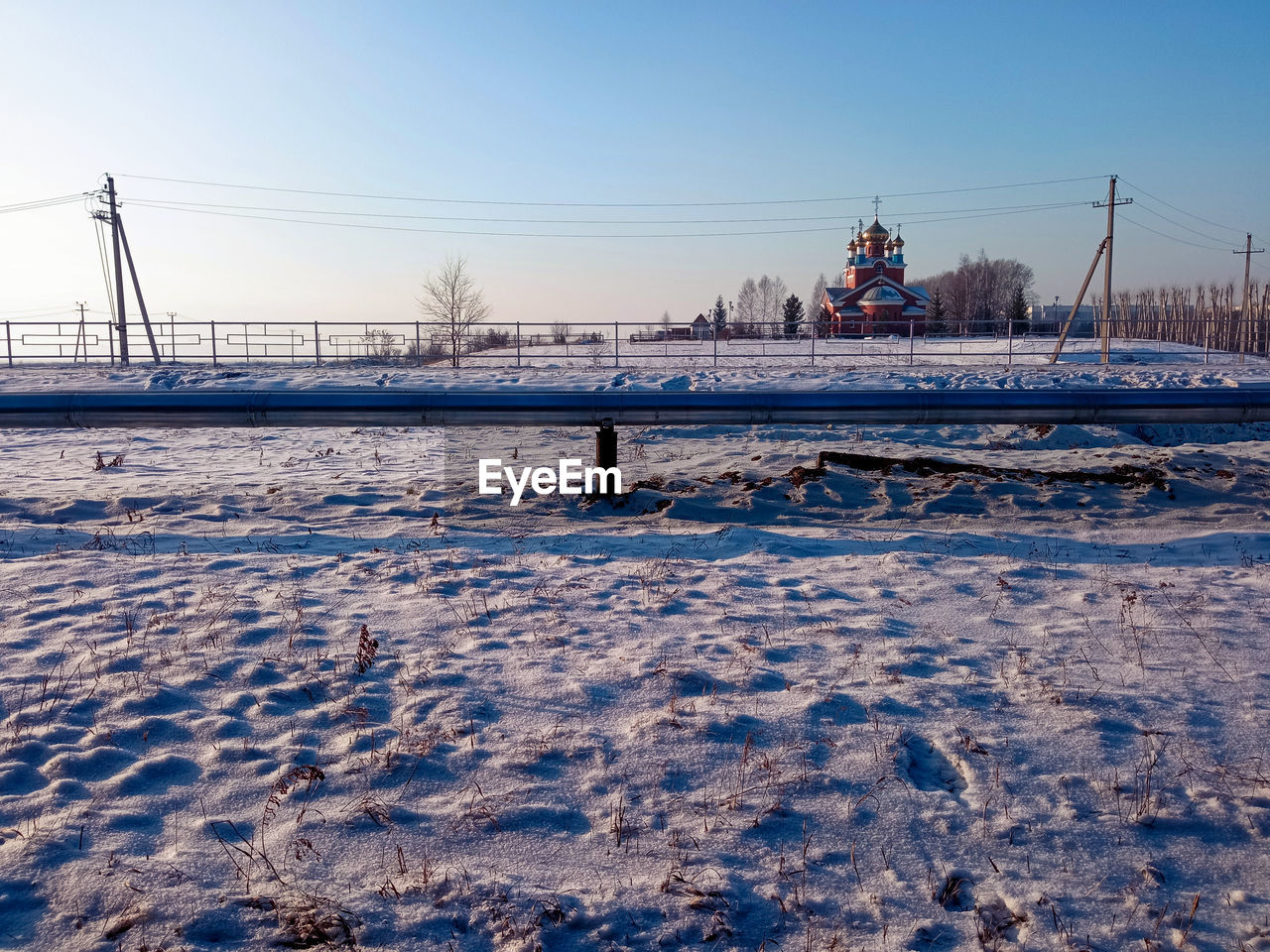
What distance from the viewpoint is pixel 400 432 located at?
13.7 m

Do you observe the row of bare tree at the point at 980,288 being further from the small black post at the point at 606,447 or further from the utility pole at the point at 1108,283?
the small black post at the point at 606,447

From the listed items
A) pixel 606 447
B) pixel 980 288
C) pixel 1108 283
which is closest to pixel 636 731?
pixel 606 447

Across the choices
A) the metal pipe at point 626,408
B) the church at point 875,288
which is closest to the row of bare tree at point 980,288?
the church at point 875,288

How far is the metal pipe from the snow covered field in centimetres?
117

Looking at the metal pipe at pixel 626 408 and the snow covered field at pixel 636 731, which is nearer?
the snow covered field at pixel 636 731

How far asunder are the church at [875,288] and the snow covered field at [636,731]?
67.3 meters

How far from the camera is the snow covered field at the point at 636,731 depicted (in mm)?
2639

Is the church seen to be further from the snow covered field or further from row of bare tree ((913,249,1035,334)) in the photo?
the snow covered field

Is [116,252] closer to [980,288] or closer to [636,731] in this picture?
[636,731]

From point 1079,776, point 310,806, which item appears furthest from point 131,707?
point 1079,776

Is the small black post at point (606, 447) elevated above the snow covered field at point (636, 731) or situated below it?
above

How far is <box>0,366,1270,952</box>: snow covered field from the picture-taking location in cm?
264

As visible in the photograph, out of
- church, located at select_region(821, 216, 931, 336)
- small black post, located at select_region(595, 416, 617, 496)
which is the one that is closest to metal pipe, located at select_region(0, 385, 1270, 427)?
small black post, located at select_region(595, 416, 617, 496)

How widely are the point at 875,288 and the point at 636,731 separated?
77.7 meters
